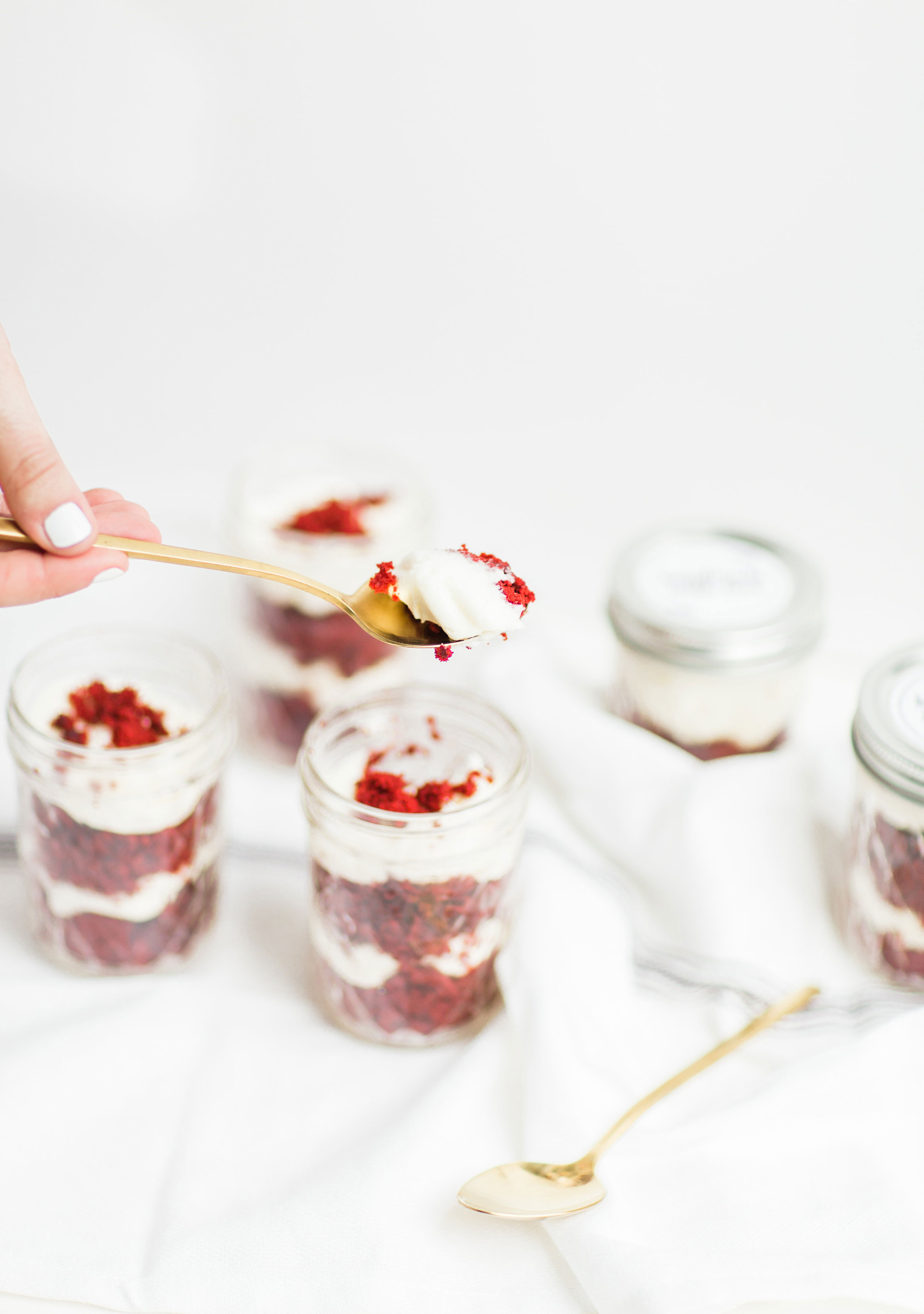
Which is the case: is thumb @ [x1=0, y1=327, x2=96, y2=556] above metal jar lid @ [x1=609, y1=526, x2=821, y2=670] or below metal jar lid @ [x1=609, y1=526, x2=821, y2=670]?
above

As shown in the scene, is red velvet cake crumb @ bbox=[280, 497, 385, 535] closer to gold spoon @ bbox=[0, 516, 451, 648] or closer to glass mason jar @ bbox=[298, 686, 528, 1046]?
glass mason jar @ bbox=[298, 686, 528, 1046]

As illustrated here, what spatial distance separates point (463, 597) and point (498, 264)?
88cm

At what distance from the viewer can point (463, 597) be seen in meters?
1.04

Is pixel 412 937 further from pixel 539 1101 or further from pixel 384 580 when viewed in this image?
pixel 384 580

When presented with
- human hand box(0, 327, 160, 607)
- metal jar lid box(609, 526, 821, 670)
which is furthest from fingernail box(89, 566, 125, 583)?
metal jar lid box(609, 526, 821, 670)

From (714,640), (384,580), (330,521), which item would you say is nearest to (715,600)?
(714,640)

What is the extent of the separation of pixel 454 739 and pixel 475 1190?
43 cm

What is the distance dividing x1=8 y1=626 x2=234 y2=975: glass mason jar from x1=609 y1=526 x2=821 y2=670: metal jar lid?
1.58 feet

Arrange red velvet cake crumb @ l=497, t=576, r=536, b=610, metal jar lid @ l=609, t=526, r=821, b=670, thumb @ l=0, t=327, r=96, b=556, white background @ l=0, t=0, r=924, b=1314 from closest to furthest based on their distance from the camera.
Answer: thumb @ l=0, t=327, r=96, b=556, red velvet cake crumb @ l=497, t=576, r=536, b=610, metal jar lid @ l=609, t=526, r=821, b=670, white background @ l=0, t=0, r=924, b=1314

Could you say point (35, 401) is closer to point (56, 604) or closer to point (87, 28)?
point (56, 604)

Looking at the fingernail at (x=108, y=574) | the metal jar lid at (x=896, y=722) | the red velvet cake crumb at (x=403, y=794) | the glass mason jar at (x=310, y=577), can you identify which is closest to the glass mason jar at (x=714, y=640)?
the metal jar lid at (x=896, y=722)

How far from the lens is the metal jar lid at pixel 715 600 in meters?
1.43

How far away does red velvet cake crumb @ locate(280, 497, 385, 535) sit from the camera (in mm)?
1495

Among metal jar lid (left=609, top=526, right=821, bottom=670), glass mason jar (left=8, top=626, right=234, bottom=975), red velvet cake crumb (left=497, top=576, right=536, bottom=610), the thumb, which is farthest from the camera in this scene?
metal jar lid (left=609, top=526, right=821, bottom=670)
